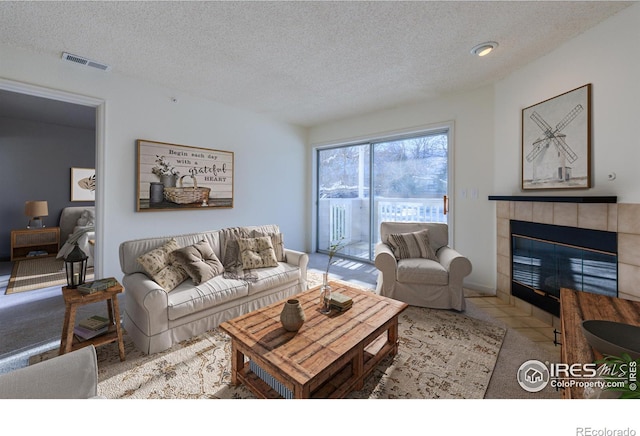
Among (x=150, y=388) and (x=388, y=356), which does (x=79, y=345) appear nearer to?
(x=150, y=388)

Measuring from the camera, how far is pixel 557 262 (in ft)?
8.14

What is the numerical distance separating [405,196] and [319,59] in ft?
7.80

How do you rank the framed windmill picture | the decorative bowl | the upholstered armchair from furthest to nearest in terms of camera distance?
the upholstered armchair
the framed windmill picture
the decorative bowl

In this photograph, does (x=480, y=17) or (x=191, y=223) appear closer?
(x=480, y=17)

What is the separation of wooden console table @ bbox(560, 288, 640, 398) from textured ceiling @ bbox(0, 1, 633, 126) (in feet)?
6.64

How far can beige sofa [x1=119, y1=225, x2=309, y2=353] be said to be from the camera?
1900 mm

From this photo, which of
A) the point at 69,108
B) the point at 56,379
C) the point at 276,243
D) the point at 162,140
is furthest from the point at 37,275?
the point at 56,379

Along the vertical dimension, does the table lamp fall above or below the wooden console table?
above

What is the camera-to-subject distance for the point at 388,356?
1.89 meters

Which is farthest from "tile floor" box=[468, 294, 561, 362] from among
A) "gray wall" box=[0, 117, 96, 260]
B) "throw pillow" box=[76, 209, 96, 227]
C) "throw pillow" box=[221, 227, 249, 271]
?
"gray wall" box=[0, 117, 96, 260]

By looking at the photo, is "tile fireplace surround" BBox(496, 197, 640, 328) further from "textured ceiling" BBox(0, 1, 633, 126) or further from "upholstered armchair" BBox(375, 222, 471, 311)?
"textured ceiling" BBox(0, 1, 633, 126)
